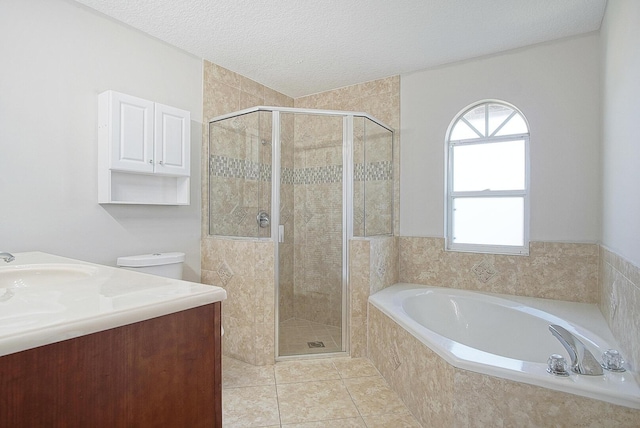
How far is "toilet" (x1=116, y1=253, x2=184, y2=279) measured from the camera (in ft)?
7.66

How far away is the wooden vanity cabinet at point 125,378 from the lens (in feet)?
1.89

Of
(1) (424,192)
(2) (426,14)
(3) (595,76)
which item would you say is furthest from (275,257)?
(3) (595,76)

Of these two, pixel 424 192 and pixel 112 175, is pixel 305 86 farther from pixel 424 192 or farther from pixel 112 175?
pixel 112 175

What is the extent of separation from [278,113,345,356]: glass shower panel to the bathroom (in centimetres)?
27

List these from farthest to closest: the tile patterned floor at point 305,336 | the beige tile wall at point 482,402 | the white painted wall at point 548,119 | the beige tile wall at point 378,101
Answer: the beige tile wall at point 378,101 < the tile patterned floor at point 305,336 < the white painted wall at point 548,119 < the beige tile wall at point 482,402

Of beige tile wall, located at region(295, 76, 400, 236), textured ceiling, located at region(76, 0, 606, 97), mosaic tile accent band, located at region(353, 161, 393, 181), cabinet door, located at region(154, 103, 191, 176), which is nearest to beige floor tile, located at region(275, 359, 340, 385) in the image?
beige tile wall, located at region(295, 76, 400, 236)

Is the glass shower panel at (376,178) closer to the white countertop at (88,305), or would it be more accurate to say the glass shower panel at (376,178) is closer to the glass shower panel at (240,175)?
the glass shower panel at (240,175)

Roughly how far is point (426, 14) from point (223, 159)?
1.88m

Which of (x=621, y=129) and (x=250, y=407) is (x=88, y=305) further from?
(x=621, y=129)

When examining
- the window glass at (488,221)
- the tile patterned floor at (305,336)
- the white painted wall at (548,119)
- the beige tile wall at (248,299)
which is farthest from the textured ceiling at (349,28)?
the tile patterned floor at (305,336)

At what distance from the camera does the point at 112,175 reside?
233 cm

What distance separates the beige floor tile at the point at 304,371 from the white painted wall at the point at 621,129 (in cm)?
192

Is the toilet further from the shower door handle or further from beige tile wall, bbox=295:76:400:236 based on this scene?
beige tile wall, bbox=295:76:400:236

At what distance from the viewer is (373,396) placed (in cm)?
222
